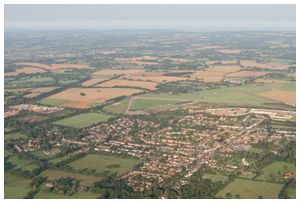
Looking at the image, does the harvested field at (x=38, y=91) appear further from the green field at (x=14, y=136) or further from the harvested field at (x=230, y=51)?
the harvested field at (x=230, y=51)

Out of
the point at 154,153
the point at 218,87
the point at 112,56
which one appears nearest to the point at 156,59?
the point at 112,56

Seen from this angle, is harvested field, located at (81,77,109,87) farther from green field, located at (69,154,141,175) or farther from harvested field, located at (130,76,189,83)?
green field, located at (69,154,141,175)

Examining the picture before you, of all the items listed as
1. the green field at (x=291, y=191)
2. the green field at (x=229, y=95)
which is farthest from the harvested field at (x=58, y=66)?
the green field at (x=291, y=191)

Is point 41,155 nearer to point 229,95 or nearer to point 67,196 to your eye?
point 67,196

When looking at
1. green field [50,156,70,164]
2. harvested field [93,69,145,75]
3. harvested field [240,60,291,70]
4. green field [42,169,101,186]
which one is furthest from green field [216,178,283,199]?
harvested field [240,60,291,70]

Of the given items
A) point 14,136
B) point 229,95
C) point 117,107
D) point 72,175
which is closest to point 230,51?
point 229,95
